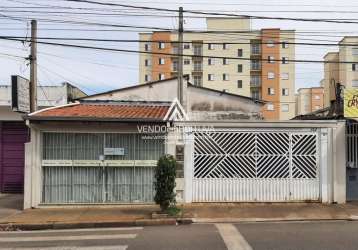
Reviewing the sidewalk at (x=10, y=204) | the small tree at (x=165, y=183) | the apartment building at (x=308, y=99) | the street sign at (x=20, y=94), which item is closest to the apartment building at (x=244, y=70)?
the apartment building at (x=308, y=99)

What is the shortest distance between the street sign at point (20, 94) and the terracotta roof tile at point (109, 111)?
1.21 metres

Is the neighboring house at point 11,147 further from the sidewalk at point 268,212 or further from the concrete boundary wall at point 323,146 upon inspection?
the sidewalk at point 268,212

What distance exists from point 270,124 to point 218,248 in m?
6.94

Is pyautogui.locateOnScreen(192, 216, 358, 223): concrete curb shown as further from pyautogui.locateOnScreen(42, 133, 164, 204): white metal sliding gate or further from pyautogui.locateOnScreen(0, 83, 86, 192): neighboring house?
pyautogui.locateOnScreen(0, 83, 86, 192): neighboring house

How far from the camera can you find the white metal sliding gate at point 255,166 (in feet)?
49.1

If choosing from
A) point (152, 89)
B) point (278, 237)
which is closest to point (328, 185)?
point (278, 237)

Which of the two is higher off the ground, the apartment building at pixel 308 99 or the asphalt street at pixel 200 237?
the apartment building at pixel 308 99

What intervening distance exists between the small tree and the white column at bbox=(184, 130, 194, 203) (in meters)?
1.99

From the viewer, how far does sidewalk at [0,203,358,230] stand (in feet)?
40.1

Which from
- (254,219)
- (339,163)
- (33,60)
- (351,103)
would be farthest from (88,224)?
(351,103)

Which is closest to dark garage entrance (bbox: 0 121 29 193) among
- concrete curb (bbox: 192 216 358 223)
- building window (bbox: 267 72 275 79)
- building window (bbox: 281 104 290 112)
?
concrete curb (bbox: 192 216 358 223)

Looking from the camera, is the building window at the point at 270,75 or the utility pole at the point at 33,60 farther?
the building window at the point at 270,75

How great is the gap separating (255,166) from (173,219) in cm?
387

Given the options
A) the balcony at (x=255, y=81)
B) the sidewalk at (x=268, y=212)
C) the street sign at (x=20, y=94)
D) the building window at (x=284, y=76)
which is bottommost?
the sidewalk at (x=268, y=212)
